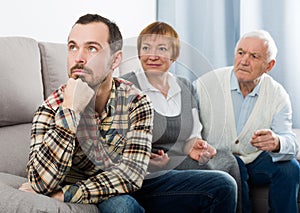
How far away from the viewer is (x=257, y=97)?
210cm

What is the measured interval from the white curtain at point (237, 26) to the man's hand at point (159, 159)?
1501 mm

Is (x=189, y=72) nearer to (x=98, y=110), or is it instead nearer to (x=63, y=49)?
(x=98, y=110)

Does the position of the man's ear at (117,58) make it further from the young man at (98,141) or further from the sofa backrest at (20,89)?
the sofa backrest at (20,89)

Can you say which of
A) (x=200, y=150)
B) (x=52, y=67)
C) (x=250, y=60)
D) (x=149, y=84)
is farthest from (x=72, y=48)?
(x=250, y=60)

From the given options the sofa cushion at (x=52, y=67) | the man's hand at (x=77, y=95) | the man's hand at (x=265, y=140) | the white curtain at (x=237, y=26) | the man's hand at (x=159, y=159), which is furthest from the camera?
the white curtain at (x=237, y=26)

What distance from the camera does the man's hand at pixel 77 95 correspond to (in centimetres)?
145

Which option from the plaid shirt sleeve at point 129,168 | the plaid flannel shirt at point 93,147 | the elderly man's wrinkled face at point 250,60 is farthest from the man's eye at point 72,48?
the elderly man's wrinkled face at point 250,60

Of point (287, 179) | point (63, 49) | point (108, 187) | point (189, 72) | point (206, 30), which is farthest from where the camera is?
point (206, 30)

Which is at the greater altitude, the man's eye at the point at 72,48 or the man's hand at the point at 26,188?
the man's eye at the point at 72,48

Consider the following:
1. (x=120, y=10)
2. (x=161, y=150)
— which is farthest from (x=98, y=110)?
(x=120, y=10)

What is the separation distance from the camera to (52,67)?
219 cm

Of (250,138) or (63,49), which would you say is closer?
(250,138)

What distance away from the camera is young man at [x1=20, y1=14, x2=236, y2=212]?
143cm

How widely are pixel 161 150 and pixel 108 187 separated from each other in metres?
0.20
